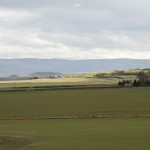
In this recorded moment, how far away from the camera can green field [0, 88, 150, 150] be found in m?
32.0

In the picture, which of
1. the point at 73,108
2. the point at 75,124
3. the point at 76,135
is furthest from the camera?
the point at 73,108

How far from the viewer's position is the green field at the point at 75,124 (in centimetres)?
3203

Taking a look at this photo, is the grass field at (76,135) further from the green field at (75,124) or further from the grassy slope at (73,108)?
the grassy slope at (73,108)

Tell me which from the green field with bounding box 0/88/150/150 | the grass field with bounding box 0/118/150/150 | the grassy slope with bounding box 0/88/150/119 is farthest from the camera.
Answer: the grassy slope with bounding box 0/88/150/119

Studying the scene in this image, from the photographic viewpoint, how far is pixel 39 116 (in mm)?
56188

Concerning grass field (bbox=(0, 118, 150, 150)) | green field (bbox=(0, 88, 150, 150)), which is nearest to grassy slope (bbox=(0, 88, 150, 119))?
green field (bbox=(0, 88, 150, 150))

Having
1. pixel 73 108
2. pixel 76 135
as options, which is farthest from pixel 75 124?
pixel 73 108

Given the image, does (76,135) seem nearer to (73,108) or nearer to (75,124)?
(75,124)

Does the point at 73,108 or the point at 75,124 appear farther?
the point at 73,108

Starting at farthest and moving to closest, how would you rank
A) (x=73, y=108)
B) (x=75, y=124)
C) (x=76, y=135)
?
(x=73, y=108), (x=75, y=124), (x=76, y=135)

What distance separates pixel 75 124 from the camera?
4562cm

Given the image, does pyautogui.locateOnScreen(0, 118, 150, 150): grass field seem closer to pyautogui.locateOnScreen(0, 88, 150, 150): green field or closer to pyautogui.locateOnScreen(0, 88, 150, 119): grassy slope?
pyautogui.locateOnScreen(0, 88, 150, 150): green field

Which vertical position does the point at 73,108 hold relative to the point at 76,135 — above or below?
above

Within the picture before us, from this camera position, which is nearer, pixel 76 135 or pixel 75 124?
pixel 76 135
